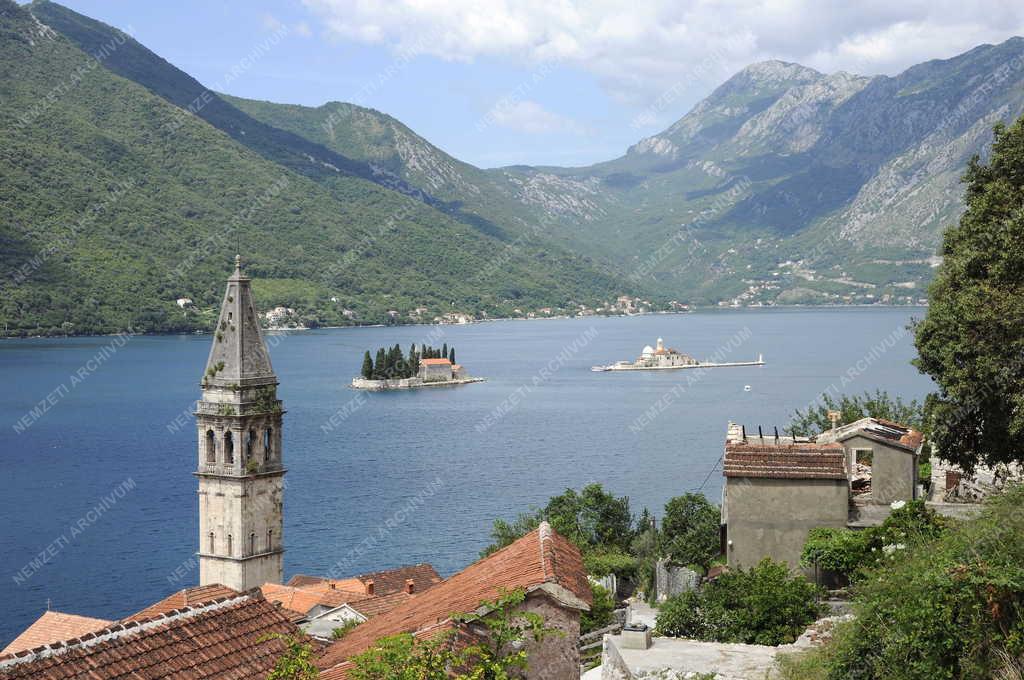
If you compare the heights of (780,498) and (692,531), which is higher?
(780,498)

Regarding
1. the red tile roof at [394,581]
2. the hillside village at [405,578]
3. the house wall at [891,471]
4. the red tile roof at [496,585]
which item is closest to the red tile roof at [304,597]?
the hillside village at [405,578]

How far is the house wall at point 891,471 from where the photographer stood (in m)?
19.7

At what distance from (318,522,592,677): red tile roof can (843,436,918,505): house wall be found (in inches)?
507

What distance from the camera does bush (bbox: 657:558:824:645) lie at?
13.6 metres

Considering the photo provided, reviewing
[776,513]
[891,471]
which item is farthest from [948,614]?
[891,471]

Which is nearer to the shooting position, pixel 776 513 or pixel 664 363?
pixel 776 513

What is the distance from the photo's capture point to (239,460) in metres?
25.7

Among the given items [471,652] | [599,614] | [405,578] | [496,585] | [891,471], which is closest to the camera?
[471,652]

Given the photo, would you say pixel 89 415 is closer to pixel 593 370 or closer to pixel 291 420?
pixel 291 420

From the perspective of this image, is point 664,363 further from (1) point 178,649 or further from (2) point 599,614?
(1) point 178,649

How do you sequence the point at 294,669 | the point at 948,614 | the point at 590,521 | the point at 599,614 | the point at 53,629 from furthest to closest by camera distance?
the point at 590,521 < the point at 53,629 < the point at 599,614 < the point at 948,614 < the point at 294,669

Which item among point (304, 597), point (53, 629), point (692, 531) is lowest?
point (304, 597)

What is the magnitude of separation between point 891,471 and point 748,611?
7218 mm

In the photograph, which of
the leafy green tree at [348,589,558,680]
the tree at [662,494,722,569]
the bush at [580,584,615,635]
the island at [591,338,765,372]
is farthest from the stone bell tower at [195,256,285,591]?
the island at [591,338,765,372]
